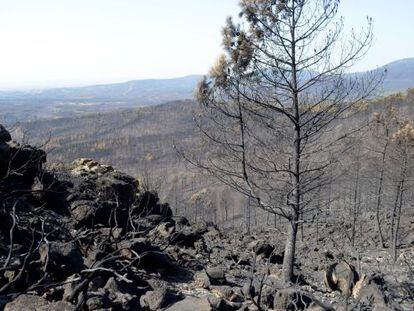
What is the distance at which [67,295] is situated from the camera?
5258mm

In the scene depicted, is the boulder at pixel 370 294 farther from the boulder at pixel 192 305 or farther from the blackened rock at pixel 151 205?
the blackened rock at pixel 151 205

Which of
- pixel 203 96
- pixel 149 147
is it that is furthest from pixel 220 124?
pixel 149 147

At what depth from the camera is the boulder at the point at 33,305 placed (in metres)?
4.76

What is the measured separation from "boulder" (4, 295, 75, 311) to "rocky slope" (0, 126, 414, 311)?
1 centimetres

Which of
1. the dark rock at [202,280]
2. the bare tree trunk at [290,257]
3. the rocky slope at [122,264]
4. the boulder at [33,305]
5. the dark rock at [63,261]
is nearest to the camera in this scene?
the boulder at [33,305]

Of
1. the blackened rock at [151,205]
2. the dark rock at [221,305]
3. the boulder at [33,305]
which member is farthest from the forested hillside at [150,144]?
the boulder at [33,305]

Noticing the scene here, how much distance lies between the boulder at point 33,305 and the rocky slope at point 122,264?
1 cm

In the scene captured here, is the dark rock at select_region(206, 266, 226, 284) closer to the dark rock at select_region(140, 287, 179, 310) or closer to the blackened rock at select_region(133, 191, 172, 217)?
the dark rock at select_region(140, 287, 179, 310)

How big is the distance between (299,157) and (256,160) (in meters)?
1.18

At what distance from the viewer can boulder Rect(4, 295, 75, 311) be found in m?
4.76

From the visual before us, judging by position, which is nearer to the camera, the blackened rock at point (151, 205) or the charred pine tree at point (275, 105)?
the charred pine tree at point (275, 105)

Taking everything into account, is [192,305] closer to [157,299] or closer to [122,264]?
→ [157,299]

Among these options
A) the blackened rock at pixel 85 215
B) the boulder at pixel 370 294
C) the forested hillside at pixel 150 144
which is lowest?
the forested hillside at pixel 150 144

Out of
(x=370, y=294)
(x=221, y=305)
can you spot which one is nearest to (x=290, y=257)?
(x=370, y=294)
